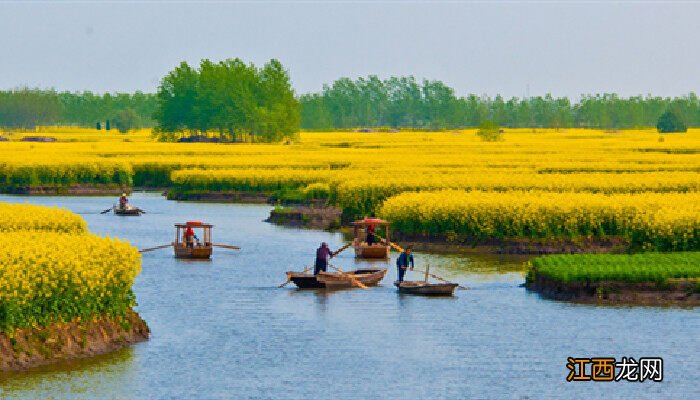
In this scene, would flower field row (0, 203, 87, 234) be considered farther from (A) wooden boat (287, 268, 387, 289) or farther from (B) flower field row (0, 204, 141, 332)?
(B) flower field row (0, 204, 141, 332)

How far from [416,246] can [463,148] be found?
12098cm

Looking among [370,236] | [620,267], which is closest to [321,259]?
[620,267]

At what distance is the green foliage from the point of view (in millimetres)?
52156

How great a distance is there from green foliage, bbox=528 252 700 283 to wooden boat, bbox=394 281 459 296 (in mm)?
4145

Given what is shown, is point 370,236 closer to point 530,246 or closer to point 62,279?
point 530,246

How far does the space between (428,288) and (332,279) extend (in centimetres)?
438

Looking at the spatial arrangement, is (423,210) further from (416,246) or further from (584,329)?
(584,329)

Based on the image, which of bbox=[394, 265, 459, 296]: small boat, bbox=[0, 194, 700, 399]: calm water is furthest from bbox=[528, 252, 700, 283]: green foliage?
bbox=[394, 265, 459, 296]: small boat

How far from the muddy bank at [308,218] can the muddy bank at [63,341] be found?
50385mm

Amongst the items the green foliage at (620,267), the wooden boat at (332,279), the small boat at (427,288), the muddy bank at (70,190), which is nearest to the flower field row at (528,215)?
the green foliage at (620,267)

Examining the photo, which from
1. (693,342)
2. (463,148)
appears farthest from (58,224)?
(463,148)

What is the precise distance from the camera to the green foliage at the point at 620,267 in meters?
52.2

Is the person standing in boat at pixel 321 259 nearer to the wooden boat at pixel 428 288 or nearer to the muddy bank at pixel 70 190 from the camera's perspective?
the wooden boat at pixel 428 288

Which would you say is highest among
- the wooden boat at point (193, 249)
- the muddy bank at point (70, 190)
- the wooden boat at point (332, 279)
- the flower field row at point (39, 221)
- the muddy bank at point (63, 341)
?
the flower field row at point (39, 221)
